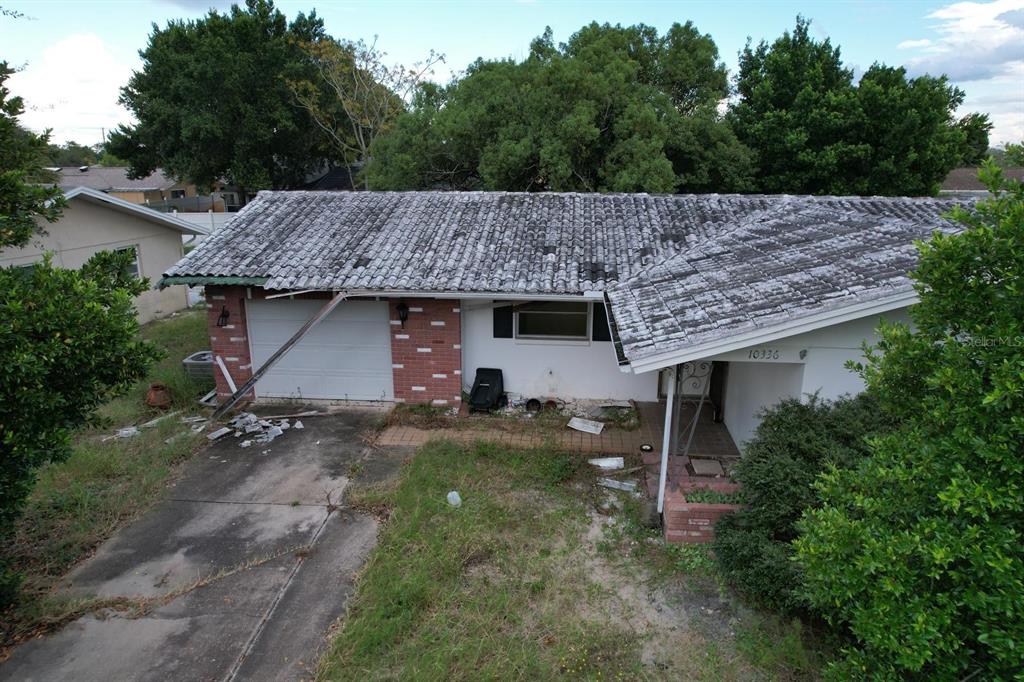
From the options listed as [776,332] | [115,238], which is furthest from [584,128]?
[115,238]

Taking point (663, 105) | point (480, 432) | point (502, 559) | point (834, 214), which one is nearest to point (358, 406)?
point (480, 432)

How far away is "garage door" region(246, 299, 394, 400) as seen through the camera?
11102mm

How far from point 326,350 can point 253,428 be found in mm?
1918

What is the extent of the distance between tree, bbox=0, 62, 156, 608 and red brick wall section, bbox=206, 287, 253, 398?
17.4 feet

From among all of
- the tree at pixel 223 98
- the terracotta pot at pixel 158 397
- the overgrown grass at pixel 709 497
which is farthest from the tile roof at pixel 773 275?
the tree at pixel 223 98

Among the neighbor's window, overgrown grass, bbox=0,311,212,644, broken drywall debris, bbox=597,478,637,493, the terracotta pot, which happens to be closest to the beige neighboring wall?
the terracotta pot

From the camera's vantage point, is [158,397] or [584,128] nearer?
[158,397]

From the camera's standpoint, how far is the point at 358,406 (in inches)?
449

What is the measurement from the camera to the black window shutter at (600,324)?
1072 centimetres

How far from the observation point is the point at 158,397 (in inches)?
442

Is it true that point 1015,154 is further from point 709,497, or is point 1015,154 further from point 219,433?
point 219,433

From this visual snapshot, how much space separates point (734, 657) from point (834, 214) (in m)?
7.80

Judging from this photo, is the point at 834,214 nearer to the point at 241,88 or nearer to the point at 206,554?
the point at 206,554

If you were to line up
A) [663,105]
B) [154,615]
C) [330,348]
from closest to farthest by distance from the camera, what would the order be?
[154,615], [330,348], [663,105]
